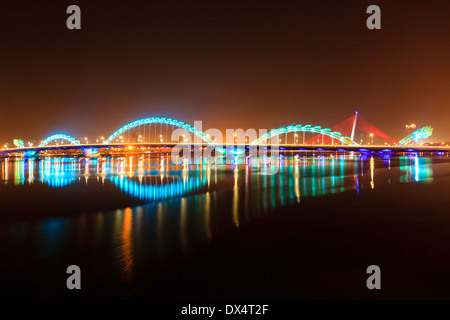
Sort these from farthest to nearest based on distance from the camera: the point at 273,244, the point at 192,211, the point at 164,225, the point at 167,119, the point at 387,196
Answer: the point at 167,119
the point at 387,196
the point at 192,211
the point at 164,225
the point at 273,244

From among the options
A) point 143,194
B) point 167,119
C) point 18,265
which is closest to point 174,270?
point 18,265

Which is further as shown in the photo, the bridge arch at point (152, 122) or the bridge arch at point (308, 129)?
the bridge arch at point (152, 122)

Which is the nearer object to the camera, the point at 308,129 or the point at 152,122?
the point at 308,129

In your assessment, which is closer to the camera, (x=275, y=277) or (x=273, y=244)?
(x=275, y=277)

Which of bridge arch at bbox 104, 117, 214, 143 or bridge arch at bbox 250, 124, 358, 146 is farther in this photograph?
bridge arch at bbox 104, 117, 214, 143

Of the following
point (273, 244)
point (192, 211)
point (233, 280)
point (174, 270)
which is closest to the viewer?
point (233, 280)

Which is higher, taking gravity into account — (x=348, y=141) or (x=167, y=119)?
(x=167, y=119)

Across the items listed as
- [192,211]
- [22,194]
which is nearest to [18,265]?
[192,211]

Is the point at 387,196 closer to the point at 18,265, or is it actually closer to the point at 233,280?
the point at 233,280
